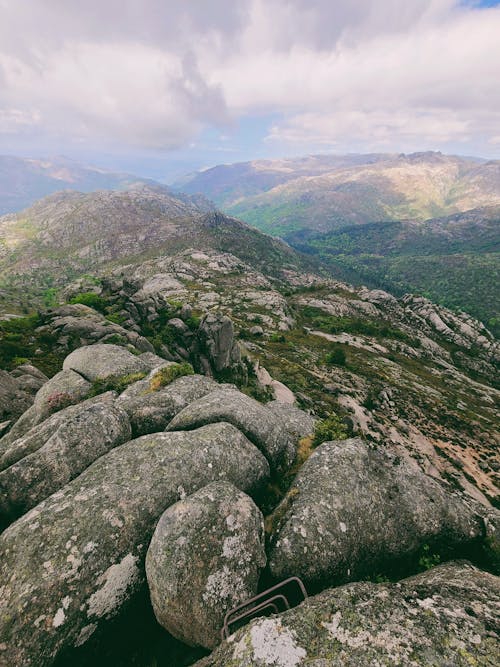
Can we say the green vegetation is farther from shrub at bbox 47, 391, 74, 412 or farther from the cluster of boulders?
the cluster of boulders

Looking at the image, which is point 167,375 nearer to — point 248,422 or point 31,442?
point 248,422

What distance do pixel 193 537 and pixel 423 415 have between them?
7260 cm

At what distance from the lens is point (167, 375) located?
1962 cm

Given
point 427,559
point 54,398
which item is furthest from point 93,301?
point 427,559

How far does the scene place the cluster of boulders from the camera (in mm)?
6711

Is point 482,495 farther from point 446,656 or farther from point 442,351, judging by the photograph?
point 442,351

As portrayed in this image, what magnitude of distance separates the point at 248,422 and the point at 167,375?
7.20m

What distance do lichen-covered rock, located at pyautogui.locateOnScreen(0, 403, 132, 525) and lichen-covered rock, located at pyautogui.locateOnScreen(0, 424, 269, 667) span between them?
1050mm

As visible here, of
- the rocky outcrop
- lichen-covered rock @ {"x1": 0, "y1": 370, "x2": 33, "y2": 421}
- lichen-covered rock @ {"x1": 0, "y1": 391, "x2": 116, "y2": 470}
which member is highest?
lichen-covered rock @ {"x1": 0, "y1": 391, "x2": 116, "y2": 470}

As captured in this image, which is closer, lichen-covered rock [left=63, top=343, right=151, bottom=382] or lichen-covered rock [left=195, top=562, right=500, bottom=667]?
lichen-covered rock [left=195, top=562, right=500, bottom=667]

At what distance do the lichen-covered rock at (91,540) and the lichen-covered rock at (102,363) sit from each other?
10.4m

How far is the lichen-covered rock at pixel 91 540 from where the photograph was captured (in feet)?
26.6

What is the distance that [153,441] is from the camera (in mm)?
12828

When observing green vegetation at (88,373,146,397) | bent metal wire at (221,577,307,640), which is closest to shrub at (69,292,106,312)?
green vegetation at (88,373,146,397)
